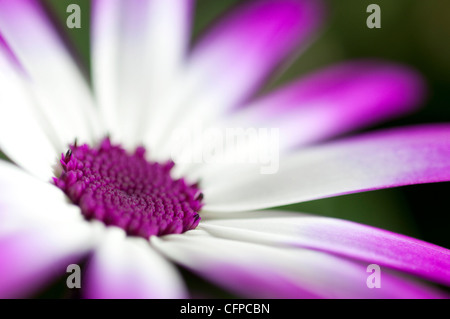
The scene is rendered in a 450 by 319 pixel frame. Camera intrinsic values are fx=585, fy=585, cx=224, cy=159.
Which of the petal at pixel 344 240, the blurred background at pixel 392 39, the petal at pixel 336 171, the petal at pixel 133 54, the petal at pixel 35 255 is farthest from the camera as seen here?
the blurred background at pixel 392 39

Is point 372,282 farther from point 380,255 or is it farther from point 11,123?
point 11,123

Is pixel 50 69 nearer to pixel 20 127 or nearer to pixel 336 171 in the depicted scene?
pixel 20 127

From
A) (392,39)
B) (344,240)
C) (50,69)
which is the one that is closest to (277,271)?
(344,240)

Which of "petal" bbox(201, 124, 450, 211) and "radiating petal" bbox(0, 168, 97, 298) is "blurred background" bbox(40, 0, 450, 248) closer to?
"petal" bbox(201, 124, 450, 211)

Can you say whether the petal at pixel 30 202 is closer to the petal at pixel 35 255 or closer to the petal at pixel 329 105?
the petal at pixel 35 255

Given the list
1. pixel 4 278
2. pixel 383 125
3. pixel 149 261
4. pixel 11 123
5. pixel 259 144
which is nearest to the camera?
pixel 4 278

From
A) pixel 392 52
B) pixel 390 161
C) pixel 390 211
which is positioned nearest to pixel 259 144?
pixel 390 161

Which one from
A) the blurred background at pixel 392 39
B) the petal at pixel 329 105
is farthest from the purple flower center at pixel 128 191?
the blurred background at pixel 392 39
